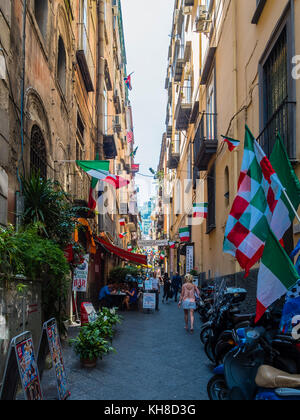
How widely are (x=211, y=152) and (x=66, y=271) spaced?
1056 cm

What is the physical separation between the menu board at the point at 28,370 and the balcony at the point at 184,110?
72.5ft

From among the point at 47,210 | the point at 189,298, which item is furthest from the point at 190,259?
the point at 47,210

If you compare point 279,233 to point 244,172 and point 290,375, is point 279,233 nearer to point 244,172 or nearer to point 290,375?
point 244,172

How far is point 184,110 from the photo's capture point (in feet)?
85.3

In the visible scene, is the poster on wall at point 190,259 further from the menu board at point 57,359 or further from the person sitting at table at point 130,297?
the menu board at point 57,359

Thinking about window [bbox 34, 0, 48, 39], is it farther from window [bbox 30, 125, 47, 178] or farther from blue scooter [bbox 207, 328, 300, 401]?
blue scooter [bbox 207, 328, 300, 401]

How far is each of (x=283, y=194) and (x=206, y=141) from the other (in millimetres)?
11099

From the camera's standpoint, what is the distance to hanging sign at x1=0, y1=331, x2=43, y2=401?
4.33m

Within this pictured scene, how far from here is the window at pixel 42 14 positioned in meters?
10.3

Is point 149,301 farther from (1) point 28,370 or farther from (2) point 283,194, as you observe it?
(1) point 28,370

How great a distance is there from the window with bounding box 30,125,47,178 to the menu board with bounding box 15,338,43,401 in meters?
4.81

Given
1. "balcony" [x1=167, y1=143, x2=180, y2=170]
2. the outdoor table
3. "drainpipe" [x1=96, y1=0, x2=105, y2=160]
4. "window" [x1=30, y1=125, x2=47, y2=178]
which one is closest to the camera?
"window" [x1=30, y1=125, x2=47, y2=178]

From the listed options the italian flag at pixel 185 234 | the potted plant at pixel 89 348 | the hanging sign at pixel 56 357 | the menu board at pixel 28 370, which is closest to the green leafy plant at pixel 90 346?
the potted plant at pixel 89 348

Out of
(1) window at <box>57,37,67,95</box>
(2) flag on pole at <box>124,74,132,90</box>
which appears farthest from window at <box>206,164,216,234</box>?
(2) flag on pole at <box>124,74,132,90</box>
